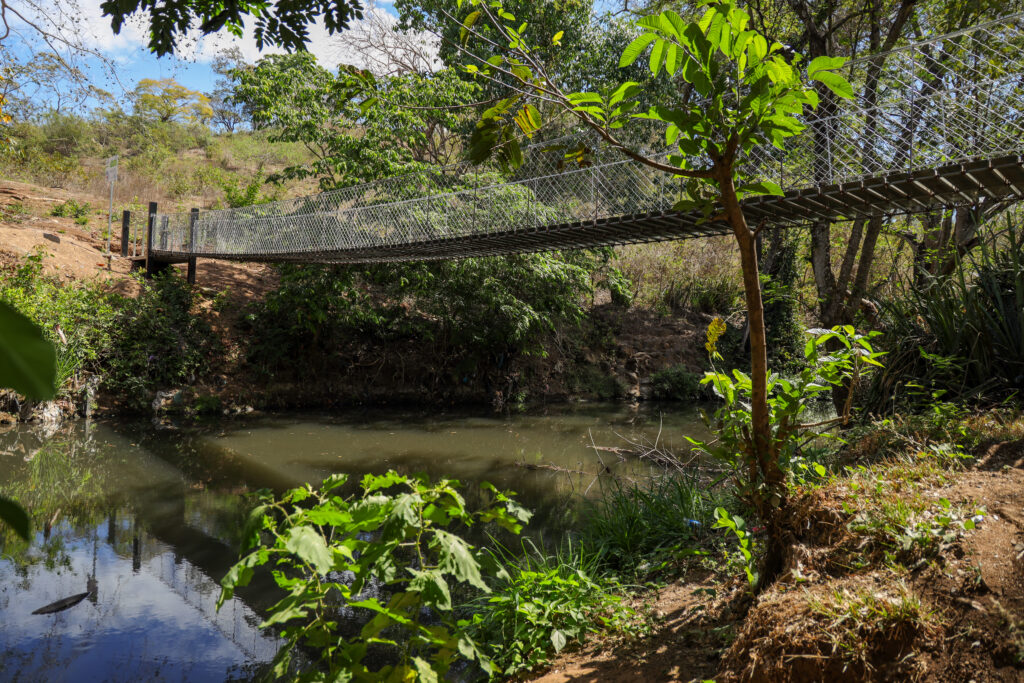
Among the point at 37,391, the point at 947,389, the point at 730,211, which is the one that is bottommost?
the point at 947,389

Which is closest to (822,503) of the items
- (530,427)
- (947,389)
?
(947,389)

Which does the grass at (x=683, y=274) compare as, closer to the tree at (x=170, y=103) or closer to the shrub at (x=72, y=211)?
the shrub at (x=72, y=211)

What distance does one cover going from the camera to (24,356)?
254 millimetres

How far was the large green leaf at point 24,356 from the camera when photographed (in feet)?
0.82

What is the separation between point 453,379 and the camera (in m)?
9.16

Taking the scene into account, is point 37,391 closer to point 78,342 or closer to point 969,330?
point 969,330

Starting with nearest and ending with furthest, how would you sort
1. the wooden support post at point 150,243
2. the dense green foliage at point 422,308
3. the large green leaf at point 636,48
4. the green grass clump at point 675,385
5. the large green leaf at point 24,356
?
the large green leaf at point 24,356 → the large green leaf at point 636,48 → the dense green foliage at point 422,308 → the wooden support post at point 150,243 → the green grass clump at point 675,385

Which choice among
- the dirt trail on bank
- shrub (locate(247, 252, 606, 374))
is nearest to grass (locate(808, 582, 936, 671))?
shrub (locate(247, 252, 606, 374))

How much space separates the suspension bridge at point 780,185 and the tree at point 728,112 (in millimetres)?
449

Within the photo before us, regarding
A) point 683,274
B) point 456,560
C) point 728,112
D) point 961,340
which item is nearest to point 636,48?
point 728,112

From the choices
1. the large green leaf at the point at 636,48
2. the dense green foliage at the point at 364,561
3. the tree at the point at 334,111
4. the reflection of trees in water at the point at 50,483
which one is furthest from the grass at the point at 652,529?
the tree at the point at 334,111

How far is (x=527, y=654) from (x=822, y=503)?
984 millimetres

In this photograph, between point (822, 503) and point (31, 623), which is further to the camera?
point (31, 623)

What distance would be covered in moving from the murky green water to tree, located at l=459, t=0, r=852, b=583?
4.76 feet
